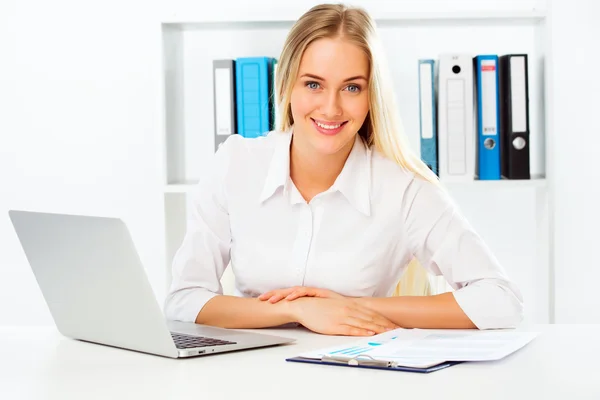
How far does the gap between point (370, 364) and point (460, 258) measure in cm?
61

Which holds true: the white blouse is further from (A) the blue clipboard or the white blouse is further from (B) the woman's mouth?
(A) the blue clipboard

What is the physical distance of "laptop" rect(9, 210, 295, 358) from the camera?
124cm

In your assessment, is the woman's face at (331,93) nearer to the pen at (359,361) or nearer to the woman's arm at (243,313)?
the woman's arm at (243,313)

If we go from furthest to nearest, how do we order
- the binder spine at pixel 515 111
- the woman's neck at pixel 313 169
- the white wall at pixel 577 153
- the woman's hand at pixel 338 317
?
the white wall at pixel 577 153
the binder spine at pixel 515 111
the woman's neck at pixel 313 169
the woman's hand at pixel 338 317

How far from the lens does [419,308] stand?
1.63 meters

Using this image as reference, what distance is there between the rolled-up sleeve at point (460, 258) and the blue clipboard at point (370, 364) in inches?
16.9

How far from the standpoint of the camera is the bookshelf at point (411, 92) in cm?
268

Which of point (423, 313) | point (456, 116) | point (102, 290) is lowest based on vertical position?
point (423, 313)

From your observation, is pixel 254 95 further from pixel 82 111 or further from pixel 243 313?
pixel 243 313

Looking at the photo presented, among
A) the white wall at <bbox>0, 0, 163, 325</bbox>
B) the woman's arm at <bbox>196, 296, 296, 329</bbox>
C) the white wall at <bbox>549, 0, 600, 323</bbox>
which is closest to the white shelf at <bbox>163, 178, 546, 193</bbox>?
the white wall at <bbox>549, 0, 600, 323</bbox>

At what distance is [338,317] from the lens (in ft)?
5.03

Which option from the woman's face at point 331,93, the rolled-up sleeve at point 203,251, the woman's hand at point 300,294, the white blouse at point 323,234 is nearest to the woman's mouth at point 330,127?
the woman's face at point 331,93

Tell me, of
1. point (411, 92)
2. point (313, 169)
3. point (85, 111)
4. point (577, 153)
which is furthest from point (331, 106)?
point (85, 111)

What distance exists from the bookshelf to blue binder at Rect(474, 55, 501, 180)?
14 cm
